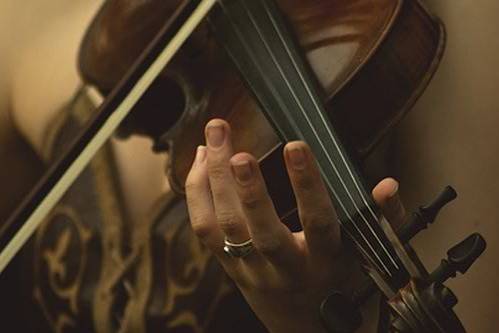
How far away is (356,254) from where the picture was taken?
659mm

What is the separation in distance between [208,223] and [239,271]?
45 mm

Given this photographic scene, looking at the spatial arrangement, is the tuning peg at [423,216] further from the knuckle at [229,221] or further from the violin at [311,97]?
the knuckle at [229,221]

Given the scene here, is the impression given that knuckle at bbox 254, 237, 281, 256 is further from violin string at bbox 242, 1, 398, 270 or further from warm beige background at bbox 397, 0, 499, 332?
warm beige background at bbox 397, 0, 499, 332

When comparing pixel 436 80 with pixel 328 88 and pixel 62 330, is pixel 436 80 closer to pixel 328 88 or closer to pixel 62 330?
pixel 328 88

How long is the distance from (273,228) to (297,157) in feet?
0.22

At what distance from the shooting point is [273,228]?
686 millimetres

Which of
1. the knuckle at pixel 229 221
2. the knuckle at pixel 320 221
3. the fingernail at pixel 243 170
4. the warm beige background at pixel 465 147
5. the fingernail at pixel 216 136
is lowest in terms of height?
the warm beige background at pixel 465 147

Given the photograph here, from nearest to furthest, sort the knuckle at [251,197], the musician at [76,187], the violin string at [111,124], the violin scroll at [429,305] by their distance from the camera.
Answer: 1. the violin scroll at [429,305]
2. the knuckle at [251,197]
3. the violin string at [111,124]
4. the musician at [76,187]

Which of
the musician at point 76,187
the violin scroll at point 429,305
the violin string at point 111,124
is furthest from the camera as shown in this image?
the musician at point 76,187

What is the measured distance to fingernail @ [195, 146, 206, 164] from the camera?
0.74 metres

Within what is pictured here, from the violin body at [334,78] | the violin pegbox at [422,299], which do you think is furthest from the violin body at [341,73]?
the violin pegbox at [422,299]

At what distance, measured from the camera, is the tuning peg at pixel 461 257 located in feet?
1.91

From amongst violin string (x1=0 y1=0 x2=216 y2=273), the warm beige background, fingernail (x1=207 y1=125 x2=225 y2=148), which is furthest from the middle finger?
the warm beige background

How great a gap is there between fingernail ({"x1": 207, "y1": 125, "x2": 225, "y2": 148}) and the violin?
1.4 inches
